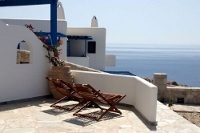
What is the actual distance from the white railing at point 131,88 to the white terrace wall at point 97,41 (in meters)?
13.1

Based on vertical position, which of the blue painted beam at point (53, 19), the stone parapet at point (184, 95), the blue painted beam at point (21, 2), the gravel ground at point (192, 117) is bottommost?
the gravel ground at point (192, 117)

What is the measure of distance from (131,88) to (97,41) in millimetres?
14638

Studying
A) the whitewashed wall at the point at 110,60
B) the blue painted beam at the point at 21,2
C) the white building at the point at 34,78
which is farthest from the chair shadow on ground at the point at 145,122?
the whitewashed wall at the point at 110,60

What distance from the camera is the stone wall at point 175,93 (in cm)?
1469

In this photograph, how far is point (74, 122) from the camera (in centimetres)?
746

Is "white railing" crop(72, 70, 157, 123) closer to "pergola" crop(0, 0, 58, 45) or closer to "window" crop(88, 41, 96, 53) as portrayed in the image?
"pergola" crop(0, 0, 58, 45)

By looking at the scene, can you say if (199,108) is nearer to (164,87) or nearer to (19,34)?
(164,87)

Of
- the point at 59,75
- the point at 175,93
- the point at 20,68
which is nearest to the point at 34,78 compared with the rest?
the point at 20,68

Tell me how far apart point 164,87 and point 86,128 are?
860 centimetres

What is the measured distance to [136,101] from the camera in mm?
8953

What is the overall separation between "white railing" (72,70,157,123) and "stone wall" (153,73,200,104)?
5.41 meters

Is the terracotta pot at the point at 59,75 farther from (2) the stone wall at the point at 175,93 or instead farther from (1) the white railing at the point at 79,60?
(1) the white railing at the point at 79,60

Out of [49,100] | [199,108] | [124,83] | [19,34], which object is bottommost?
[199,108]

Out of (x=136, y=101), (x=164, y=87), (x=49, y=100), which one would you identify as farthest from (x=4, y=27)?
(x=164, y=87)
